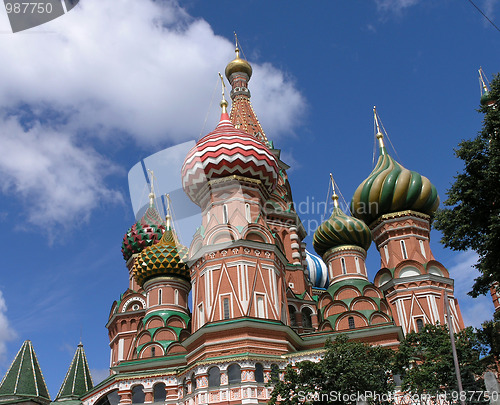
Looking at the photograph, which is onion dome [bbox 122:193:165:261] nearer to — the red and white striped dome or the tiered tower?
the red and white striped dome

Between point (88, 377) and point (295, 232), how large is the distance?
12.2 m

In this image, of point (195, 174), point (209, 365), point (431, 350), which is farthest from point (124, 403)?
point (431, 350)

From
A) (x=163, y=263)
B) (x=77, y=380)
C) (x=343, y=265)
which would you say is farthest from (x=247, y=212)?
(x=77, y=380)

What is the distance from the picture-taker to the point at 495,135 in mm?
12453

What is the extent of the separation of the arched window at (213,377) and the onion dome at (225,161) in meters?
7.87

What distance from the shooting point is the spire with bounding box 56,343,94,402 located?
2375 cm

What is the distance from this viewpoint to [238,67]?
108ft

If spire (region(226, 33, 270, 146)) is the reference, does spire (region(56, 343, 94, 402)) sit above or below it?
below

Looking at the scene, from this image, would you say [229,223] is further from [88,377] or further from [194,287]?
[88,377]

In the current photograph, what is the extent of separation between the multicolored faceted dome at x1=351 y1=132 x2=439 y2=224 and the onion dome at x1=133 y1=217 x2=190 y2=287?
28.0 ft

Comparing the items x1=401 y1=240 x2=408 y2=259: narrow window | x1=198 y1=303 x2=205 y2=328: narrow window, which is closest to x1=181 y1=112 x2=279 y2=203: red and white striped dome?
x1=198 y1=303 x2=205 y2=328: narrow window

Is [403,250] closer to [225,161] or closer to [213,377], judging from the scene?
[225,161]

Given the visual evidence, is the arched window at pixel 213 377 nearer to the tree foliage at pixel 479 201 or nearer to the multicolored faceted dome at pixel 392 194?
the tree foliage at pixel 479 201

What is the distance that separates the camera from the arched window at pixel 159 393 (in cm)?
1903
